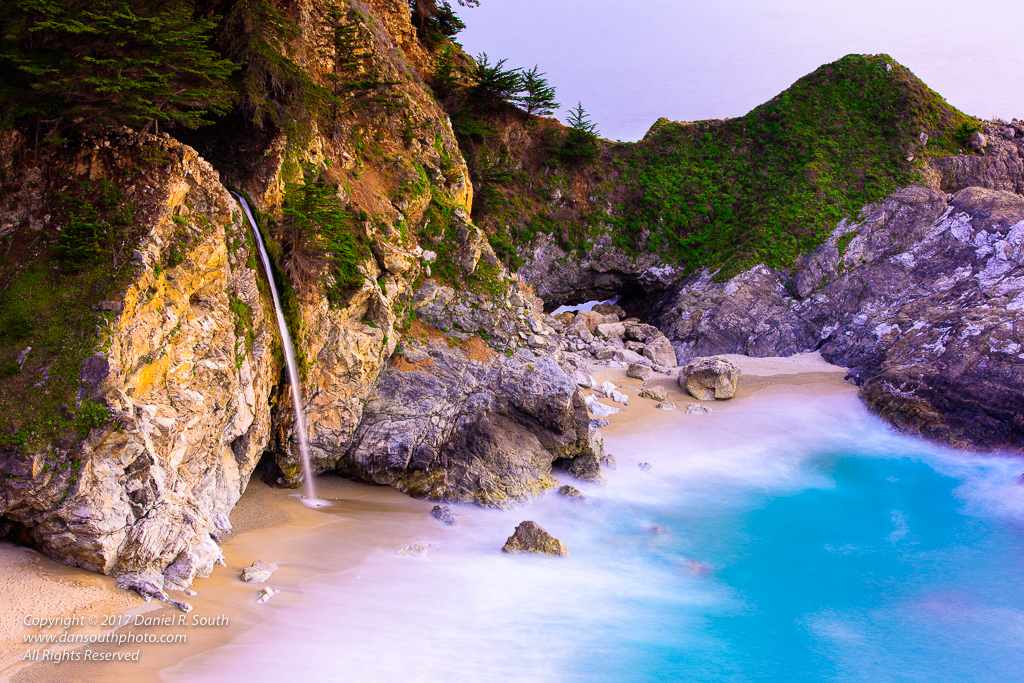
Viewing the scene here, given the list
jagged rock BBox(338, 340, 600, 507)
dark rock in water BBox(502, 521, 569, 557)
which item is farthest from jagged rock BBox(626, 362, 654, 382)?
dark rock in water BBox(502, 521, 569, 557)

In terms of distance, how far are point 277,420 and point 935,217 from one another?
81.9 feet

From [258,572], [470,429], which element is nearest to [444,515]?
[470,429]

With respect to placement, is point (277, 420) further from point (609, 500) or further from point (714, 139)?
Answer: point (714, 139)

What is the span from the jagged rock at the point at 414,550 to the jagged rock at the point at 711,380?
1139 centimetres

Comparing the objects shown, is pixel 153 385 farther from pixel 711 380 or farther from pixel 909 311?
pixel 909 311

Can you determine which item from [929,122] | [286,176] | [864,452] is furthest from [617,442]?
[929,122]

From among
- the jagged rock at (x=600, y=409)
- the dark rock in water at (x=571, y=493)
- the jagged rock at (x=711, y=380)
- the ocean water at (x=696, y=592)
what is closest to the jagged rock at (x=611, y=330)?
the jagged rock at (x=711, y=380)

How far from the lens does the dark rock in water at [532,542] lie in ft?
34.4

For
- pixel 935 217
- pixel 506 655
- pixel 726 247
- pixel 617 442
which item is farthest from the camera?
pixel 726 247

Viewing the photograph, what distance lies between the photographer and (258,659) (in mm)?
7309

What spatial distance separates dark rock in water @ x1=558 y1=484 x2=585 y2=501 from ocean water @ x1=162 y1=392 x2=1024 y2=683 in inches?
7.3

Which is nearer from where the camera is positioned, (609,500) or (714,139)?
(609,500)

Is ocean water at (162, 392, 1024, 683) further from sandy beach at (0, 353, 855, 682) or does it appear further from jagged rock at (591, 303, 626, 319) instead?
jagged rock at (591, 303, 626, 319)

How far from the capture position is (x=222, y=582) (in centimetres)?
841
